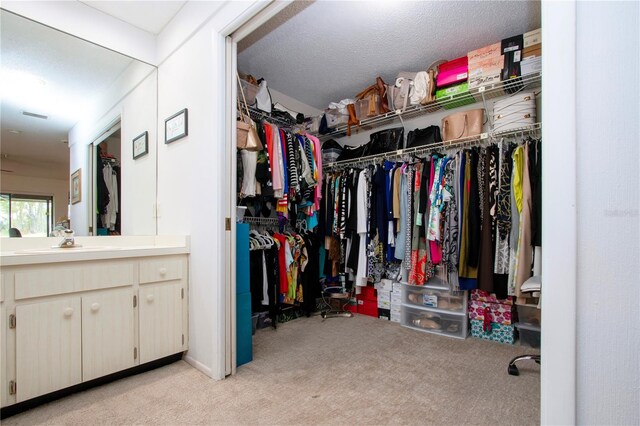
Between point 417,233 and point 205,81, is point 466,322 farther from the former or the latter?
point 205,81

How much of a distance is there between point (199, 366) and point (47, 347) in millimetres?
783

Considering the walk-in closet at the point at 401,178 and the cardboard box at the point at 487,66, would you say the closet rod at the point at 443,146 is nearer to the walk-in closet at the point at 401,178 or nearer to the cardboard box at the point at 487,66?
the walk-in closet at the point at 401,178

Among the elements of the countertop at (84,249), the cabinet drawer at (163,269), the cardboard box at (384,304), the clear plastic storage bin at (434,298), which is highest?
the countertop at (84,249)

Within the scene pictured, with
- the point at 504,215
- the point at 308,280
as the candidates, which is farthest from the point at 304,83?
the point at 504,215

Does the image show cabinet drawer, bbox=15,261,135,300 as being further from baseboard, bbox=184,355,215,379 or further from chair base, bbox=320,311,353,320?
chair base, bbox=320,311,353,320

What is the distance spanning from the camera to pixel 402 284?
9.10 feet

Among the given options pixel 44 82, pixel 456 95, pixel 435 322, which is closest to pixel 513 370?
pixel 435 322

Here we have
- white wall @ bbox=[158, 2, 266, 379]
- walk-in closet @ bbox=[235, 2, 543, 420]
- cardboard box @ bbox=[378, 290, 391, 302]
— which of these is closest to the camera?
white wall @ bbox=[158, 2, 266, 379]

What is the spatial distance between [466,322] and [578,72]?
2241 mm

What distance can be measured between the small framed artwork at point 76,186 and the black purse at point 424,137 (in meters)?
2.75

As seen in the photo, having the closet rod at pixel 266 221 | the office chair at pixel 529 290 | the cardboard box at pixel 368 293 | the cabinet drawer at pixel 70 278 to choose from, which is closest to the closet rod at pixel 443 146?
the closet rod at pixel 266 221

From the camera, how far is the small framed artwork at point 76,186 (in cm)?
207

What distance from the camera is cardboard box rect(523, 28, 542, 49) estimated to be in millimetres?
2121

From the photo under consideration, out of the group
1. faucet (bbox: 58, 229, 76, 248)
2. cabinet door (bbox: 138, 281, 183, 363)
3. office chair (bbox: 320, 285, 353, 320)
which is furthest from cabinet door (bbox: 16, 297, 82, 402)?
office chair (bbox: 320, 285, 353, 320)
